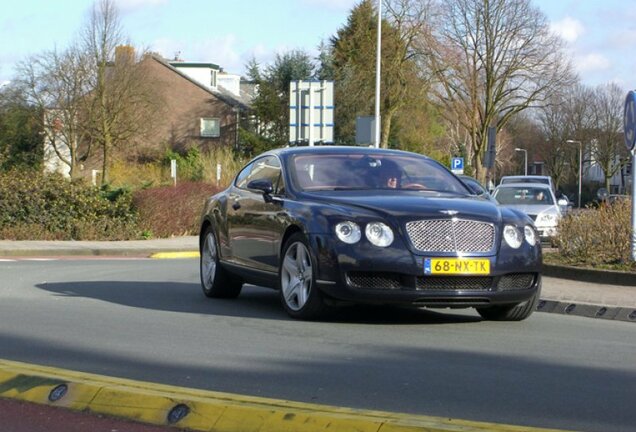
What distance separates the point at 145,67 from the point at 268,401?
203 ft

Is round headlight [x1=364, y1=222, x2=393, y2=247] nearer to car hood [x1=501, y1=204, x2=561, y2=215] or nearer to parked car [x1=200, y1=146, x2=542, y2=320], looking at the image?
parked car [x1=200, y1=146, x2=542, y2=320]

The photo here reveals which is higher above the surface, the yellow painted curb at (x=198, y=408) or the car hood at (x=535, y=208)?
the car hood at (x=535, y=208)

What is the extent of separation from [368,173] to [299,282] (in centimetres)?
139

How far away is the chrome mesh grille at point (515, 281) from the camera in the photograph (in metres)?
9.41

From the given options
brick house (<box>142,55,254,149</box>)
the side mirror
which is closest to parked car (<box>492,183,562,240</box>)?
the side mirror

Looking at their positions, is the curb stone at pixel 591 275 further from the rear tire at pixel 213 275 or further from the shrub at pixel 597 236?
the rear tire at pixel 213 275

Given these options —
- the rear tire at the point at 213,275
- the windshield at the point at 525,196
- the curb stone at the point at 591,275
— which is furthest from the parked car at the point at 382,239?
the windshield at the point at 525,196

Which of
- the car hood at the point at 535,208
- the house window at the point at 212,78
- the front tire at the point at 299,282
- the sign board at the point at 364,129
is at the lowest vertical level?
the front tire at the point at 299,282

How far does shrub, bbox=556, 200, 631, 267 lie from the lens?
14.8 metres

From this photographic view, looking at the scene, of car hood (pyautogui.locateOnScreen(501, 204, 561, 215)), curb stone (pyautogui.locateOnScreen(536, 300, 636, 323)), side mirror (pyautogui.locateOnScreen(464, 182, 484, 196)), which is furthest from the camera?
car hood (pyautogui.locateOnScreen(501, 204, 561, 215))

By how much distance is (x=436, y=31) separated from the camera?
55406 millimetres

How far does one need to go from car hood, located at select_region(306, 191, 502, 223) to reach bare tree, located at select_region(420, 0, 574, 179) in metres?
46.1

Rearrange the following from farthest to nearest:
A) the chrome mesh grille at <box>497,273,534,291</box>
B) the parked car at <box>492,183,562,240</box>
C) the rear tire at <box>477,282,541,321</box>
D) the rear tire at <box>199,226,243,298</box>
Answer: the parked car at <box>492,183,562,240</box> → the rear tire at <box>199,226,243,298</box> → the rear tire at <box>477,282,541,321</box> → the chrome mesh grille at <box>497,273,534,291</box>

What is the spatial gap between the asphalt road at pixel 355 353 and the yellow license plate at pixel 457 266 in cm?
51
